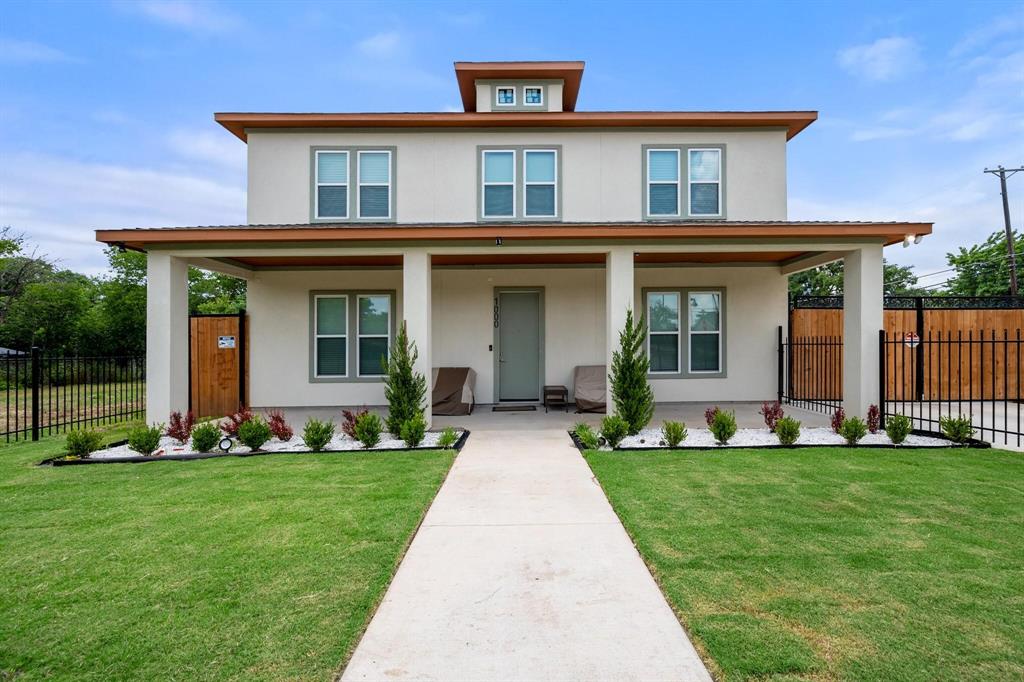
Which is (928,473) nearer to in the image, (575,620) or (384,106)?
(575,620)

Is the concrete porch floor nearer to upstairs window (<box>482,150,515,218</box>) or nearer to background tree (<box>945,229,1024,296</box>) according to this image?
upstairs window (<box>482,150,515,218</box>)

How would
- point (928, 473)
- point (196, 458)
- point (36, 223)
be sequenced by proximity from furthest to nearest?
point (36, 223)
point (196, 458)
point (928, 473)

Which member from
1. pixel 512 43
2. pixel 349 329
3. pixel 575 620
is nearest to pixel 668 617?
pixel 575 620

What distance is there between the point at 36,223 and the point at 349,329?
27.1m

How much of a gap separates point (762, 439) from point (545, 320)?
5.13m

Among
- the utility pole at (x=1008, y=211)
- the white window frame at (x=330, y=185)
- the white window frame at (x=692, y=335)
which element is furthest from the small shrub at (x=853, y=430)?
the utility pole at (x=1008, y=211)

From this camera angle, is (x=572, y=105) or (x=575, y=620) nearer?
(x=575, y=620)

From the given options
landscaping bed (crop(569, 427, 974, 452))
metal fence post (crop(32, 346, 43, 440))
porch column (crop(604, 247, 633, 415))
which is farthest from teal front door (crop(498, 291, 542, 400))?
metal fence post (crop(32, 346, 43, 440))

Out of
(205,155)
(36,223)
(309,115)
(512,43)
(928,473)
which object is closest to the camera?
(928,473)

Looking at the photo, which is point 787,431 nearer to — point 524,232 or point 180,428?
point 524,232

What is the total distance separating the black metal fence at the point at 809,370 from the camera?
37.0ft

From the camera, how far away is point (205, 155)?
20.7 metres

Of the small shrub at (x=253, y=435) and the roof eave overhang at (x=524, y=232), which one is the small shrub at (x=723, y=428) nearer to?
the roof eave overhang at (x=524, y=232)

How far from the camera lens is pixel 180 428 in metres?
7.47
